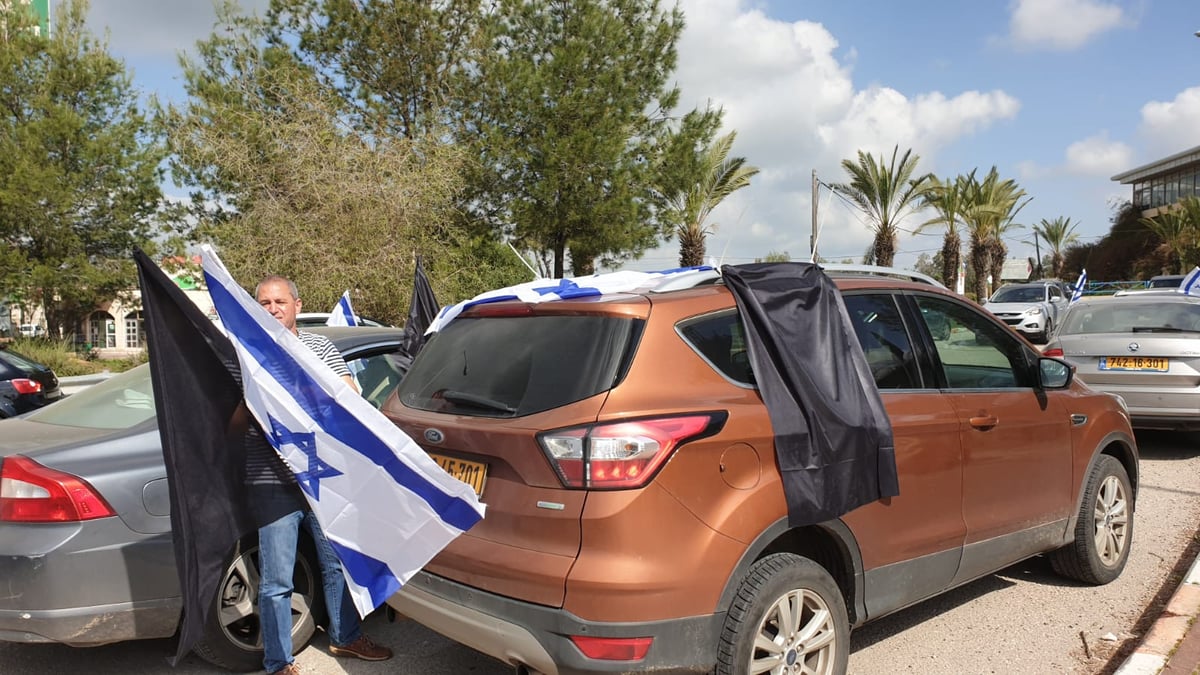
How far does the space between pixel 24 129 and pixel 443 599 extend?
25.4m

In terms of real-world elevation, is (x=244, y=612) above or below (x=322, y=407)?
below

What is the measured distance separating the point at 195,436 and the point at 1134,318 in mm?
9016

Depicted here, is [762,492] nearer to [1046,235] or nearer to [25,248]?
[25,248]

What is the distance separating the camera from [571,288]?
3.53 meters

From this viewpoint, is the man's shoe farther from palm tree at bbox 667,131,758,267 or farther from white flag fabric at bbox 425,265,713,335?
palm tree at bbox 667,131,758,267

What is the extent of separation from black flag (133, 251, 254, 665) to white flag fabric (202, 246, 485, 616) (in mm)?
121

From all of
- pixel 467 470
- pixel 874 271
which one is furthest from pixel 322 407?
pixel 874 271

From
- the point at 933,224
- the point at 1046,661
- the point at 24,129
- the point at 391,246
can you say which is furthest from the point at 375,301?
the point at 933,224

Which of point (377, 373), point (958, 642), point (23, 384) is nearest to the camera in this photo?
point (958, 642)

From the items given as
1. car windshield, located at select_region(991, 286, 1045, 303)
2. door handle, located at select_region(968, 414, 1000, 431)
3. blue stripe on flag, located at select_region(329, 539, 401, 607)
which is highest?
car windshield, located at select_region(991, 286, 1045, 303)

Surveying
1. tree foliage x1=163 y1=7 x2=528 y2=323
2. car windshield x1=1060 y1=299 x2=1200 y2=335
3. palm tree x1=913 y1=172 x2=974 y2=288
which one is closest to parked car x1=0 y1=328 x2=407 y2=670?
car windshield x1=1060 y1=299 x2=1200 y2=335

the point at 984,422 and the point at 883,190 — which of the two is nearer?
the point at 984,422

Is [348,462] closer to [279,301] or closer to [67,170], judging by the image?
[279,301]

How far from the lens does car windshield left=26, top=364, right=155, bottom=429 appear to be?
4.06 m
